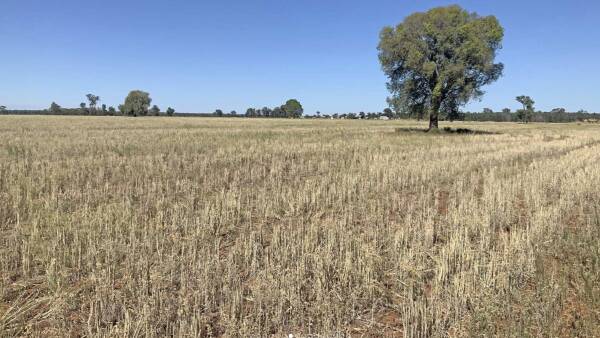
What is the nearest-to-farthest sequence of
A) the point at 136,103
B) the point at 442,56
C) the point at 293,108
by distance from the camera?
the point at 442,56
the point at 136,103
the point at 293,108

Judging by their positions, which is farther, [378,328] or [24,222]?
[24,222]

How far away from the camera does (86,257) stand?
4.73 meters

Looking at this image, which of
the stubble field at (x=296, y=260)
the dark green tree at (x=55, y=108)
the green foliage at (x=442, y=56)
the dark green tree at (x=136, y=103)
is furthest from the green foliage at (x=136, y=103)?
the stubble field at (x=296, y=260)

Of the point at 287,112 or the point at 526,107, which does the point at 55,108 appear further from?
the point at 526,107

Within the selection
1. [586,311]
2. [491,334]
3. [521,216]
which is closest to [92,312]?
[491,334]

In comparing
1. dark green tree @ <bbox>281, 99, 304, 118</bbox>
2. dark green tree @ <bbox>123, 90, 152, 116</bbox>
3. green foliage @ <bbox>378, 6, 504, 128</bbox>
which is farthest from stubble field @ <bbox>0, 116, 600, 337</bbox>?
dark green tree @ <bbox>281, 99, 304, 118</bbox>

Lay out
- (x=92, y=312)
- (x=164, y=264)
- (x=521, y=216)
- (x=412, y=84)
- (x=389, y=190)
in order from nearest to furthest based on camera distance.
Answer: (x=92, y=312)
(x=164, y=264)
(x=521, y=216)
(x=389, y=190)
(x=412, y=84)

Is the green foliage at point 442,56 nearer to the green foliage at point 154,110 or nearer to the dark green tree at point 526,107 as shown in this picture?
the dark green tree at point 526,107

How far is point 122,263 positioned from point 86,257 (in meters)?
0.46

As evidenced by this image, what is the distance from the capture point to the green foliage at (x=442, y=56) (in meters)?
29.3

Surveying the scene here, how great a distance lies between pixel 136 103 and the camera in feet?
416

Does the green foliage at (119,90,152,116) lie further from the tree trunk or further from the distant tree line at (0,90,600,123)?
the tree trunk

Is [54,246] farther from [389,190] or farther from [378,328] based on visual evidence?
[389,190]

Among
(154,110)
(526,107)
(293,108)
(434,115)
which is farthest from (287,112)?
(434,115)
